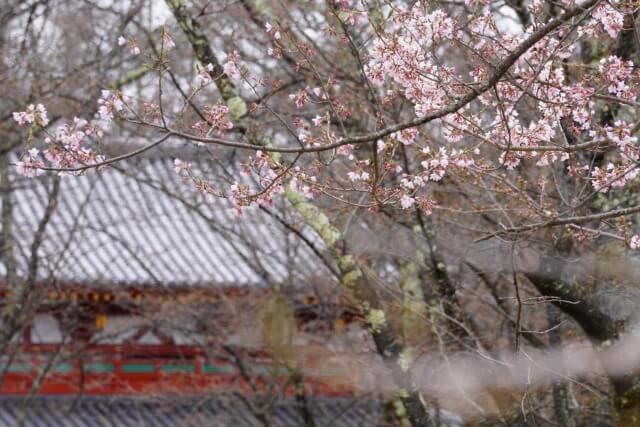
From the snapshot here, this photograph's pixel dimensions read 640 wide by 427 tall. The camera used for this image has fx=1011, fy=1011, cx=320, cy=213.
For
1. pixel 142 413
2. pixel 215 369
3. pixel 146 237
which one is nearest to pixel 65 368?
pixel 142 413

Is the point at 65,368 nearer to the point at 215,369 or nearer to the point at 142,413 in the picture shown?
the point at 142,413

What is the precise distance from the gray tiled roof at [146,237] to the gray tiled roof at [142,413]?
1.85 m

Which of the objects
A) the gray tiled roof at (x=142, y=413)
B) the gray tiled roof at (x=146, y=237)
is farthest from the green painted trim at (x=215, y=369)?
the gray tiled roof at (x=146, y=237)

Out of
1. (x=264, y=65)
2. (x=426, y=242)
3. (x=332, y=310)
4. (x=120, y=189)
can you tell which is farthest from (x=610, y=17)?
(x=120, y=189)

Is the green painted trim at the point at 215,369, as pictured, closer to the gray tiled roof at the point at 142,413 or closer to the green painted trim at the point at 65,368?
the gray tiled roof at the point at 142,413

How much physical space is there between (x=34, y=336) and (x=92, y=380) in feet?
3.48

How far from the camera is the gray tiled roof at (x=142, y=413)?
14547 mm

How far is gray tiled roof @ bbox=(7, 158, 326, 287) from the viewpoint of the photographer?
14.1 metres

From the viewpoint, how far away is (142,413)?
1521 centimetres

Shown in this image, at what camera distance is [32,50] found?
1134 centimetres

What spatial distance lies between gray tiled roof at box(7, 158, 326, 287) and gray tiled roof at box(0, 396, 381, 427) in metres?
1.85

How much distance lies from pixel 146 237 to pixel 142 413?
114 inches

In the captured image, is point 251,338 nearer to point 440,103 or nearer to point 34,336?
point 34,336

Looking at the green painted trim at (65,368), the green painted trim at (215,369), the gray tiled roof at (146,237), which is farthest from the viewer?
the green painted trim at (215,369)
